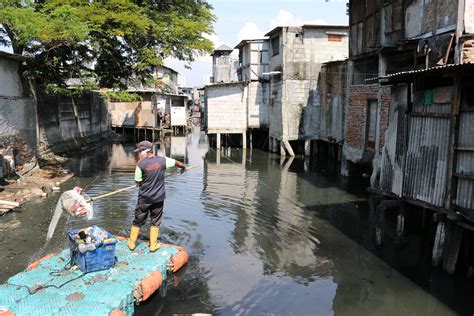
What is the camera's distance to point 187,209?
44.0 feet

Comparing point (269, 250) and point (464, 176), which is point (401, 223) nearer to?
point (464, 176)

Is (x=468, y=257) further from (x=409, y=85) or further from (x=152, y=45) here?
(x=152, y=45)

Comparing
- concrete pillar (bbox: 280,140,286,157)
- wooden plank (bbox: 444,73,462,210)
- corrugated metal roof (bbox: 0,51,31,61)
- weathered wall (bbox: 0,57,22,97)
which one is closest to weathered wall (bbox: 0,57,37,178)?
weathered wall (bbox: 0,57,22,97)

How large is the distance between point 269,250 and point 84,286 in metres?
4.60

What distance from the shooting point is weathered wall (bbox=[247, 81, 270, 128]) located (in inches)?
1187

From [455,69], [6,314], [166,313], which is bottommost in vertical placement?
A: [166,313]

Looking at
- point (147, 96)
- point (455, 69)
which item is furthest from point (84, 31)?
point (147, 96)

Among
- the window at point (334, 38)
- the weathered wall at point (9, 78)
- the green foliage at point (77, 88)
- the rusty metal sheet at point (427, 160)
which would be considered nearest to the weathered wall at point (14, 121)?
the weathered wall at point (9, 78)

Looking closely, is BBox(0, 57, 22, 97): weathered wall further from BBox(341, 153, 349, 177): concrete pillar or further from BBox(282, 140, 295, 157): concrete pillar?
BBox(282, 140, 295, 157): concrete pillar

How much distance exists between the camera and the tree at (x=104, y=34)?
1421 cm

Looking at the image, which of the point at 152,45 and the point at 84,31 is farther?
the point at 152,45

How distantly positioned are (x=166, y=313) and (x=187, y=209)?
6.51 metres

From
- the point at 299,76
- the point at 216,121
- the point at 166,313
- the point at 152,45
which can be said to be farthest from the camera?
the point at 216,121

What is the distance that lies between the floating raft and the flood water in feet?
1.51
